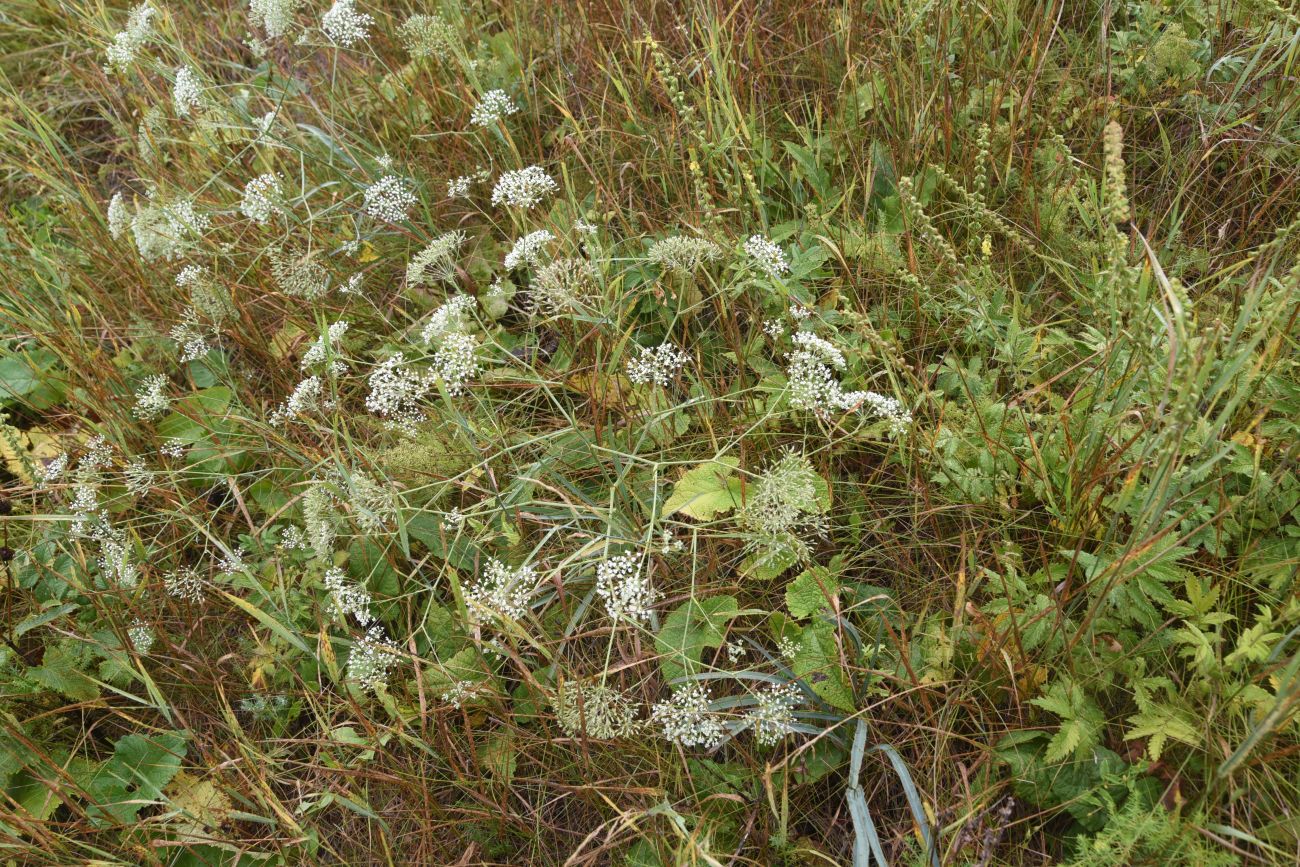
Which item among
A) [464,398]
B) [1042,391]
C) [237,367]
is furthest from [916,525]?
[237,367]

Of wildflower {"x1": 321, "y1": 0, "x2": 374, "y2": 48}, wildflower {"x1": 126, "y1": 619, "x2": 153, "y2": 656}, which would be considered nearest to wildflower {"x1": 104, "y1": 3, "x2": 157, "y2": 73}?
wildflower {"x1": 321, "y1": 0, "x2": 374, "y2": 48}

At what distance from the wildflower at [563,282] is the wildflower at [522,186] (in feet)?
0.87

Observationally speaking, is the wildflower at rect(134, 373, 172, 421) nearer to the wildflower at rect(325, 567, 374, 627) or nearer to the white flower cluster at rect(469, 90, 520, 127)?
the wildflower at rect(325, 567, 374, 627)

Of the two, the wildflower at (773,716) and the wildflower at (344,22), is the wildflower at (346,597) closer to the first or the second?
the wildflower at (773,716)

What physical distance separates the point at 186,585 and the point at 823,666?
1.84 meters

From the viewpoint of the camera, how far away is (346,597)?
2.16m

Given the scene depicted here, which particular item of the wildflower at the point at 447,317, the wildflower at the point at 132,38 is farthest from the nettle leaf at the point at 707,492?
the wildflower at the point at 132,38

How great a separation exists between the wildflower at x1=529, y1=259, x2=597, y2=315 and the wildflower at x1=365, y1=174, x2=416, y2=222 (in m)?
0.71

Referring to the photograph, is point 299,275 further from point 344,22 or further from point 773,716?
point 773,716

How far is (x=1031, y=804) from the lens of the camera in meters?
1.72

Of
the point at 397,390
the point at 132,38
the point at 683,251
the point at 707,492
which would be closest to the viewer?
the point at 707,492

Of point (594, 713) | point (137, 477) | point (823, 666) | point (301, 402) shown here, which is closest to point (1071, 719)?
point (823, 666)

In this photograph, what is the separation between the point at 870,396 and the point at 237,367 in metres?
2.29

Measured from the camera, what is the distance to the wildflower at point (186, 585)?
2404 mm
